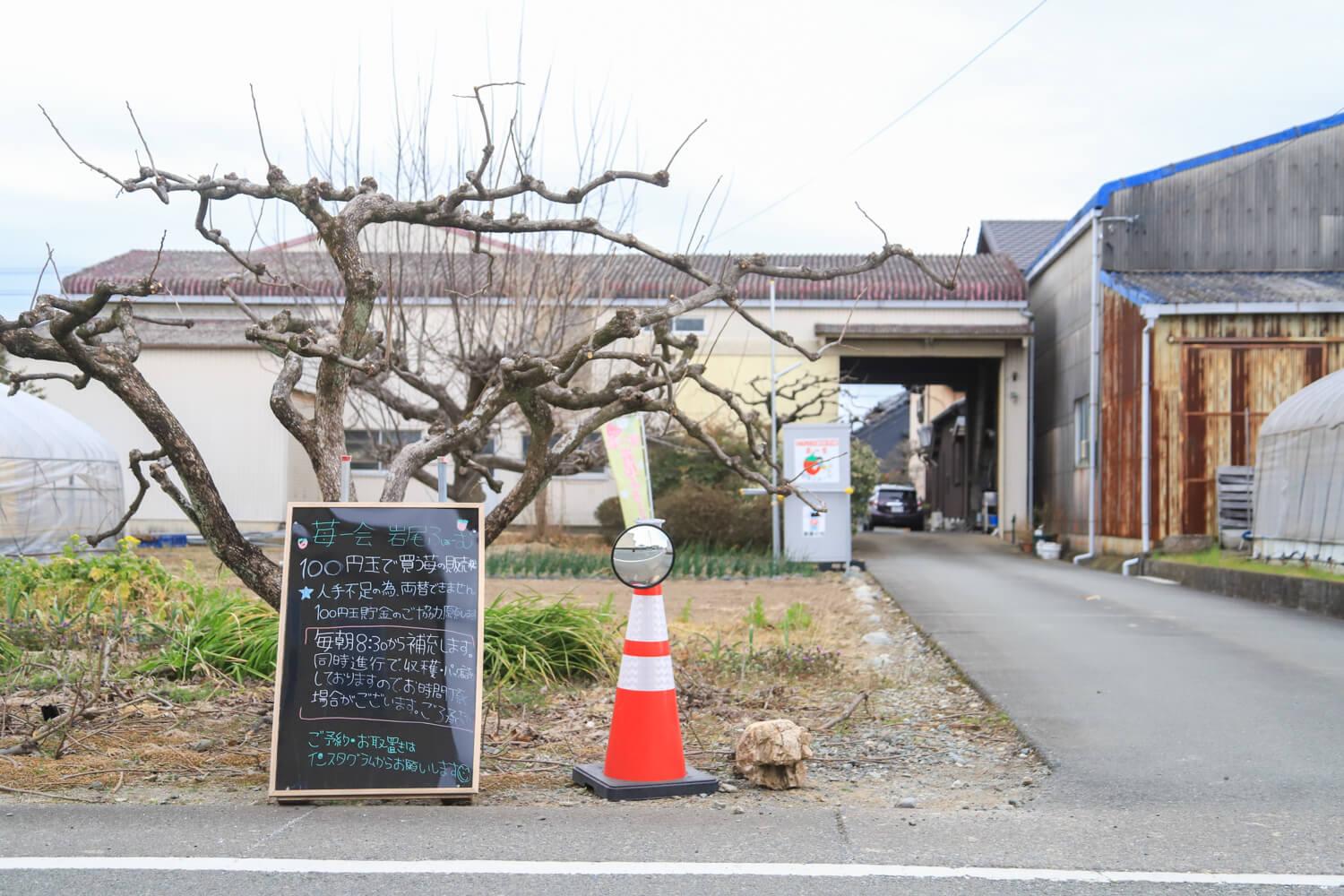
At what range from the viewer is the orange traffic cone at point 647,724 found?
19.1 ft

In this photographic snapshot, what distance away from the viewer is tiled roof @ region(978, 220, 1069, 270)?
33750mm

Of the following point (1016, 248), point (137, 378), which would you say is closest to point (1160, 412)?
point (1016, 248)

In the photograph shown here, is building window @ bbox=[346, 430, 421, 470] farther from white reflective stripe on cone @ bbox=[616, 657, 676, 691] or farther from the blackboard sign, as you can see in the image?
white reflective stripe on cone @ bbox=[616, 657, 676, 691]

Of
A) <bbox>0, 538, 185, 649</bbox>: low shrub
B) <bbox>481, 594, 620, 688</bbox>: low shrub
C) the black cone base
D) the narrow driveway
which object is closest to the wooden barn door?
the narrow driveway

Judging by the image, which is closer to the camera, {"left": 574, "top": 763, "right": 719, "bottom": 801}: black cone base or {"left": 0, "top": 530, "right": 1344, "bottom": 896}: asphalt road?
{"left": 0, "top": 530, "right": 1344, "bottom": 896}: asphalt road

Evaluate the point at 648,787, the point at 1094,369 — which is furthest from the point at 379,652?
the point at 1094,369

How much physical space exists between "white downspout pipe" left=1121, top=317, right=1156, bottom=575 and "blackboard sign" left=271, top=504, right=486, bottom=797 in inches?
632

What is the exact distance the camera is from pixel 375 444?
691 inches

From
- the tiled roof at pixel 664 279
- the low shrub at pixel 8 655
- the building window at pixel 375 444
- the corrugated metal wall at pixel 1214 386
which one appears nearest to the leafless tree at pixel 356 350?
the low shrub at pixel 8 655

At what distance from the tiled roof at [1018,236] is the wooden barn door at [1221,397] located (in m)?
12.8

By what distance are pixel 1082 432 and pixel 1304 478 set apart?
29.6 ft

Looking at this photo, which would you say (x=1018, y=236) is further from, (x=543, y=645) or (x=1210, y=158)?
(x=543, y=645)

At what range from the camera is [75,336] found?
259 inches

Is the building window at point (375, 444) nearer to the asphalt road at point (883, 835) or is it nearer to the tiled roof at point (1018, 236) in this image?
the asphalt road at point (883, 835)
